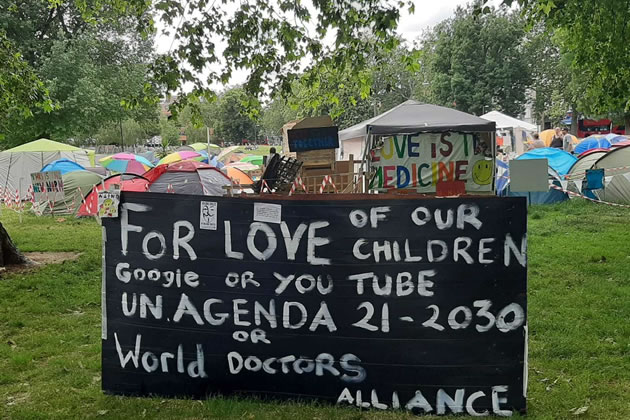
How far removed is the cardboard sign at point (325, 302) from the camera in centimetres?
328

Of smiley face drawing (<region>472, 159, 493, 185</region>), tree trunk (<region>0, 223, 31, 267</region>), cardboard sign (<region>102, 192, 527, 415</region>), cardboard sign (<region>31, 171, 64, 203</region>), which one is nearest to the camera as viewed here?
cardboard sign (<region>102, 192, 527, 415</region>)

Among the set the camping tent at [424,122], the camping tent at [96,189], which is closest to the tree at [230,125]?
the camping tent at [96,189]

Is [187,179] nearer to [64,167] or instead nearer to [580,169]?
[64,167]

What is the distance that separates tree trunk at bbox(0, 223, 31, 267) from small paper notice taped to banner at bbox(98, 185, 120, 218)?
6.02 metres

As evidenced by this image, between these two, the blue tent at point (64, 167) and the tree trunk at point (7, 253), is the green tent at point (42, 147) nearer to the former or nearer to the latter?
the blue tent at point (64, 167)

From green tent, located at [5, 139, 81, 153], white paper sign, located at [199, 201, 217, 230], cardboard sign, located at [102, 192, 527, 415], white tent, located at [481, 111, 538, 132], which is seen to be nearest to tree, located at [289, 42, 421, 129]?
cardboard sign, located at [102, 192, 527, 415]

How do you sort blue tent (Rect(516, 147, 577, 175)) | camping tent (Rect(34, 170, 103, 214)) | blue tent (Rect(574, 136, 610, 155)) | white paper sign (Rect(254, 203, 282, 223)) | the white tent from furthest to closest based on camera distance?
1. the white tent
2. blue tent (Rect(574, 136, 610, 155))
3. camping tent (Rect(34, 170, 103, 214))
4. blue tent (Rect(516, 147, 577, 175))
5. white paper sign (Rect(254, 203, 282, 223))

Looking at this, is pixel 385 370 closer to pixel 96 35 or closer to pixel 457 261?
pixel 457 261

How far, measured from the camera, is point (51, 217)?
15.9 metres

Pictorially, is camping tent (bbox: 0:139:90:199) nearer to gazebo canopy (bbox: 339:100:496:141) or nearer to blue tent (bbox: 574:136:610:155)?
gazebo canopy (bbox: 339:100:496:141)

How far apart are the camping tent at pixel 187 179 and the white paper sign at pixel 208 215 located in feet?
32.3

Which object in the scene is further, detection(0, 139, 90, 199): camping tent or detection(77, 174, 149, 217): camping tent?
detection(0, 139, 90, 199): camping tent

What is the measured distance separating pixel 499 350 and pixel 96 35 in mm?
27571

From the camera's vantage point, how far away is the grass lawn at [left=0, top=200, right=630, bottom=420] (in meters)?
3.57
